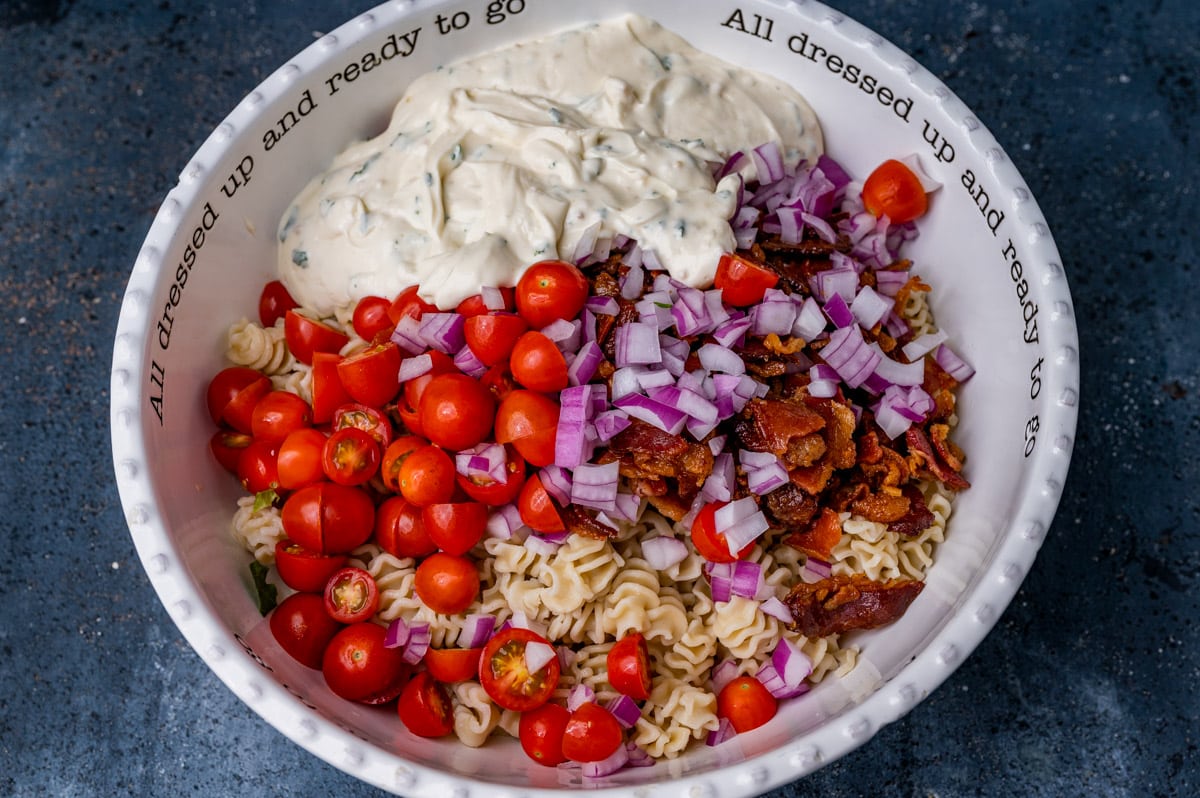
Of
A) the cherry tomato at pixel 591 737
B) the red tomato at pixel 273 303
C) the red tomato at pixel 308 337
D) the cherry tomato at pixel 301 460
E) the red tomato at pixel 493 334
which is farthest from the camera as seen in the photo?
the red tomato at pixel 273 303

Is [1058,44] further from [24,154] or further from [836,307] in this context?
[24,154]

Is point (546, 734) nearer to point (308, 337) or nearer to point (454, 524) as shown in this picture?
point (454, 524)

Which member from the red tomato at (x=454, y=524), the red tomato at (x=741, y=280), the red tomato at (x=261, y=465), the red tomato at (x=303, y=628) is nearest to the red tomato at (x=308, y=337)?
the red tomato at (x=261, y=465)

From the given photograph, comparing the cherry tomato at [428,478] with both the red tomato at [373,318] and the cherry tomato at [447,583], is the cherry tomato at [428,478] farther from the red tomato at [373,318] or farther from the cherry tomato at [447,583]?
the red tomato at [373,318]

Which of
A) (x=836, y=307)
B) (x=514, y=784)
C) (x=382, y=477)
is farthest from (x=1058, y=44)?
(x=514, y=784)

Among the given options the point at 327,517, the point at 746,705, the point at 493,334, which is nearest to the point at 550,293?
the point at 493,334

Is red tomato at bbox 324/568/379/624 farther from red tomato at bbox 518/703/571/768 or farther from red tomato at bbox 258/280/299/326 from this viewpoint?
red tomato at bbox 258/280/299/326
